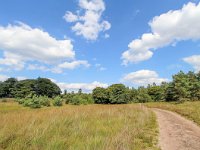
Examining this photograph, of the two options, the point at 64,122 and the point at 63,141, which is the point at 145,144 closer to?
the point at 63,141

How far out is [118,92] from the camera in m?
86.9

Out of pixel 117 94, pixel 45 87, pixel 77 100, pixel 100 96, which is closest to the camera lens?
pixel 77 100

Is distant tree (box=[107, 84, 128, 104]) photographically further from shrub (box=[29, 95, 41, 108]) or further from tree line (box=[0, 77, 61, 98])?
shrub (box=[29, 95, 41, 108])

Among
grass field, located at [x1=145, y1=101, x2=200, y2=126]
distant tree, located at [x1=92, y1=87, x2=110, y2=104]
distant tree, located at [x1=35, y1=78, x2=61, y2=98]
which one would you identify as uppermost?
distant tree, located at [x1=35, y1=78, x2=61, y2=98]

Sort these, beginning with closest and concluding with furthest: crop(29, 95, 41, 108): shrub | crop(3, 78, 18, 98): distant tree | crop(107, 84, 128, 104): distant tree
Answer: crop(29, 95, 41, 108): shrub → crop(107, 84, 128, 104): distant tree → crop(3, 78, 18, 98): distant tree

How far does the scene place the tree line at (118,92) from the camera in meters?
58.2

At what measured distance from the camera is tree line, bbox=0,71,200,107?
5816 centimetres

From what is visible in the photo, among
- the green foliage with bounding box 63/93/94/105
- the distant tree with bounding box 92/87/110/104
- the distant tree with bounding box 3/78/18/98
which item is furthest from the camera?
the distant tree with bounding box 3/78/18/98

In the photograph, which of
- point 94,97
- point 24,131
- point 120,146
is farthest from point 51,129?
point 94,97

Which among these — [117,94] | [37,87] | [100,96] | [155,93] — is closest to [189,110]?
[117,94]

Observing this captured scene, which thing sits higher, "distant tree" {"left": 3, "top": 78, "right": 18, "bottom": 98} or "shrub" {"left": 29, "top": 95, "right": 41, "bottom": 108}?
"distant tree" {"left": 3, "top": 78, "right": 18, "bottom": 98}

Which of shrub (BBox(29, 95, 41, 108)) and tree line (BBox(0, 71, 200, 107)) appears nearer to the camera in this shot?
shrub (BBox(29, 95, 41, 108))

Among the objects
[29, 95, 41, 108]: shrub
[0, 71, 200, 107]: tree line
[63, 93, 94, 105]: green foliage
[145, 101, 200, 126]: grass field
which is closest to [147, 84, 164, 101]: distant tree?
[0, 71, 200, 107]: tree line

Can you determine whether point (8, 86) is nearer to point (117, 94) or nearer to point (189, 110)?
point (117, 94)
